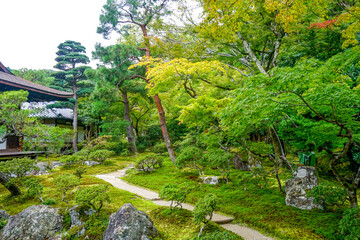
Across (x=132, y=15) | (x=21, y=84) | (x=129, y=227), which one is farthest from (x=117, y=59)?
(x=129, y=227)

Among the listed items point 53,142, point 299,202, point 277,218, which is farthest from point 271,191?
→ point 53,142

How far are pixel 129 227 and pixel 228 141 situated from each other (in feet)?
14.3

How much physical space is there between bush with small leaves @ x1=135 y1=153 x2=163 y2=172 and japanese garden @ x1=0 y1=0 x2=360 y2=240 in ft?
0.27

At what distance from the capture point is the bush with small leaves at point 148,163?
1004 centimetres

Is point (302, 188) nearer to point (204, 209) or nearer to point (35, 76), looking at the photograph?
point (204, 209)

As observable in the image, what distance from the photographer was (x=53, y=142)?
24.4 feet

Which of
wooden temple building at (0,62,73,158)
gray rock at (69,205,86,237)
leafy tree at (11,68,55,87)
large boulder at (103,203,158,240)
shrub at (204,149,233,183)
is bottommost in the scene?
gray rock at (69,205,86,237)

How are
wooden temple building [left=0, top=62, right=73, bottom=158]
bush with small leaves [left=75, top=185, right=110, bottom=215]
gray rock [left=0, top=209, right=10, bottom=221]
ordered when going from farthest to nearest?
wooden temple building [left=0, top=62, right=73, bottom=158] < gray rock [left=0, top=209, right=10, bottom=221] < bush with small leaves [left=75, top=185, right=110, bottom=215]

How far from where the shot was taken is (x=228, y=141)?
22.5ft

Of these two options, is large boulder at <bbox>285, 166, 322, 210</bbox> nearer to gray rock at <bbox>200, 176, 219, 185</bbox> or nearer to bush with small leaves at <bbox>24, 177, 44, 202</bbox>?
gray rock at <bbox>200, 176, 219, 185</bbox>

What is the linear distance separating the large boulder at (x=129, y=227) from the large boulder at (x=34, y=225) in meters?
1.59

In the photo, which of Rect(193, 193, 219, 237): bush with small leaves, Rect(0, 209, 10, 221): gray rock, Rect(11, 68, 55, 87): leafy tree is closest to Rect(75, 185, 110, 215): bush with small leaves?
Rect(193, 193, 219, 237): bush with small leaves

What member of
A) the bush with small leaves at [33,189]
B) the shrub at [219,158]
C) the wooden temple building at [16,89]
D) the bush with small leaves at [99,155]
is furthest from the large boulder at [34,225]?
the bush with small leaves at [99,155]

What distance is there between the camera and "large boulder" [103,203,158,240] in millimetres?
3580
